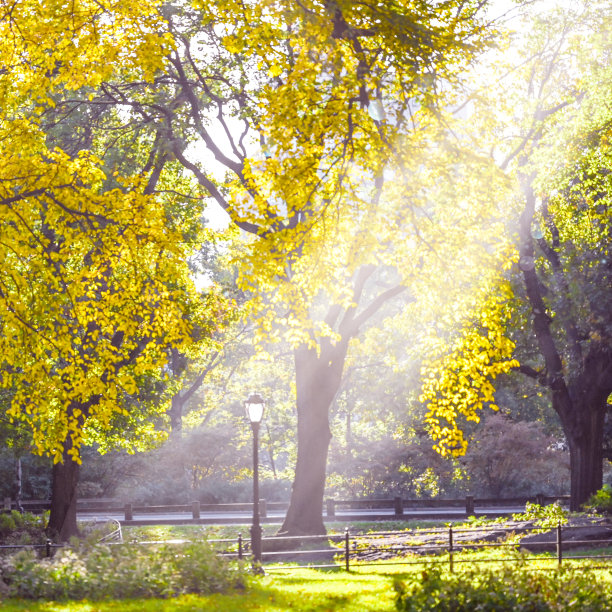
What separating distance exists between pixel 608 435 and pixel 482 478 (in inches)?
431

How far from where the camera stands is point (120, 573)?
12.4 m

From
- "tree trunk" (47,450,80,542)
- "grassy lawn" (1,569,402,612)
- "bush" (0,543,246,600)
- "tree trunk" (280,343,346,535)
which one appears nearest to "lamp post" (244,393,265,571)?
"grassy lawn" (1,569,402,612)

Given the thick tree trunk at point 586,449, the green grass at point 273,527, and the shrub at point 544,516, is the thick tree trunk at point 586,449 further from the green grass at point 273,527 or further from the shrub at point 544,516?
the green grass at point 273,527

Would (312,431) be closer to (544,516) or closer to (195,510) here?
(544,516)

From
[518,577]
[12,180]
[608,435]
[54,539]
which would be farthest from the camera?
[608,435]

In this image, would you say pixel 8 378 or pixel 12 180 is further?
pixel 8 378

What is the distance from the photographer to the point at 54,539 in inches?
933

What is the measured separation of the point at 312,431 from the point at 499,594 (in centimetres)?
1194

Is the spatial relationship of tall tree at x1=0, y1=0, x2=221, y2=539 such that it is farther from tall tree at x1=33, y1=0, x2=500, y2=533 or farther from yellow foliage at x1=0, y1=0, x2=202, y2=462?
tall tree at x1=33, y1=0, x2=500, y2=533

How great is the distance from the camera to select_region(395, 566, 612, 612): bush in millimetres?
9672

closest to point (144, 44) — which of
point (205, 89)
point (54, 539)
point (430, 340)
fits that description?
point (205, 89)

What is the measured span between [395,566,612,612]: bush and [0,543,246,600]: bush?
12.5ft

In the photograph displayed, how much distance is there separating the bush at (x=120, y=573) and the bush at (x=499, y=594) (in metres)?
3.82

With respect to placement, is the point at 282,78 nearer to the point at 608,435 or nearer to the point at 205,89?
the point at 205,89
